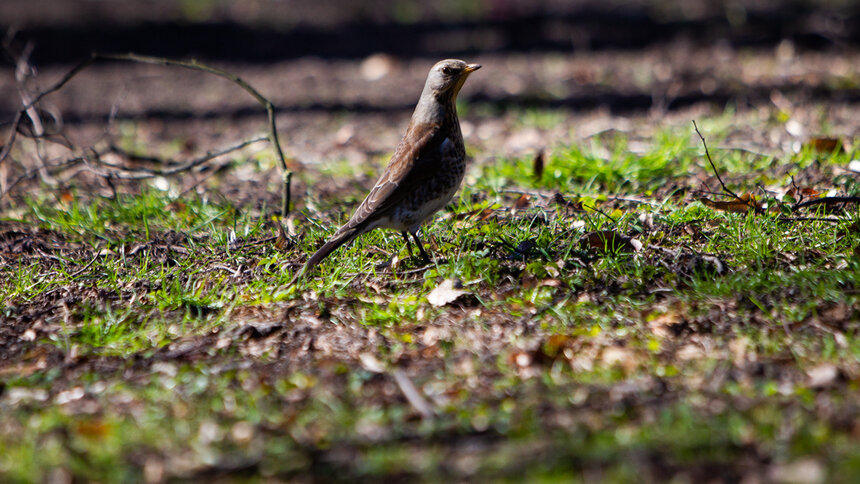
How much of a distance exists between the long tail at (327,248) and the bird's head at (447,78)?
0.96m

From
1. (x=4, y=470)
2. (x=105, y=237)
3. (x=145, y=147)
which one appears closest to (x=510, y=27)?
(x=145, y=147)

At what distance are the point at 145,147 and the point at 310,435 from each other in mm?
5238

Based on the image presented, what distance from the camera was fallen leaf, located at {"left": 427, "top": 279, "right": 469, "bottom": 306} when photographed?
3.74 m

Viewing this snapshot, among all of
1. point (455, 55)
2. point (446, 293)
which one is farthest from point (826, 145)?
point (455, 55)

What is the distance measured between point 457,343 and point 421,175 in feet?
3.59

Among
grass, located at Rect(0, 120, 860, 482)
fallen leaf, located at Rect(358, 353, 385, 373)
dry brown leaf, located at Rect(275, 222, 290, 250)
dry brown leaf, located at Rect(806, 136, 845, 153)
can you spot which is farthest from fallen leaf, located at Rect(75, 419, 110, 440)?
dry brown leaf, located at Rect(806, 136, 845, 153)

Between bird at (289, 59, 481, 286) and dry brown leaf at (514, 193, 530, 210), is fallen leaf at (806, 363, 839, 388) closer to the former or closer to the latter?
bird at (289, 59, 481, 286)

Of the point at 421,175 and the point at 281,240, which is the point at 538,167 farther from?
the point at 281,240

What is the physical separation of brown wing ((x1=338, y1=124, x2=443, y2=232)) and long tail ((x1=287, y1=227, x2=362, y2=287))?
0.10ft

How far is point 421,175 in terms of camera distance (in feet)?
13.5

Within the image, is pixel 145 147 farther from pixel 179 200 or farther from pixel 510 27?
pixel 510 27

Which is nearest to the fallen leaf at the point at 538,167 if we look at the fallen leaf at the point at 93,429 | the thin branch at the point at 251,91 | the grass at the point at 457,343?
the grass at the point at 457,343

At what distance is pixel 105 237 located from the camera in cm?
476

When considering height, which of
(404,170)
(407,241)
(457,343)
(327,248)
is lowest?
(457,343)
